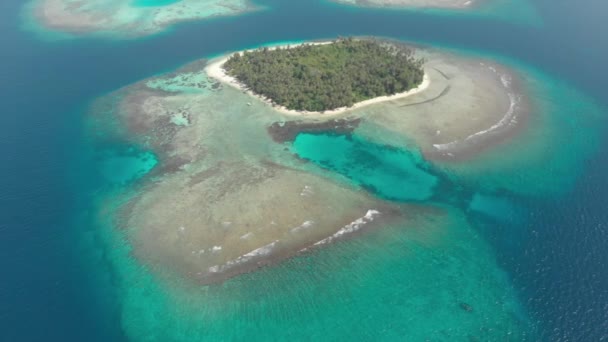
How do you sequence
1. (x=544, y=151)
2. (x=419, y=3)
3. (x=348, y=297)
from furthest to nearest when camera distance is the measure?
(x=419, y=3), (x=544, y=151), (x=348, y=297)

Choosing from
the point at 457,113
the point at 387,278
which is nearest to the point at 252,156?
the point at 387,278

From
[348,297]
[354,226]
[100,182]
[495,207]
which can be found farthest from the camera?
[100,182]

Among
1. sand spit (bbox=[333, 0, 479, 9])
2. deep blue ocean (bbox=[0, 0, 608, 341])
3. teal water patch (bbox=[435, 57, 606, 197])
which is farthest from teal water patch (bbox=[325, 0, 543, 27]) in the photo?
teal water patch (bbox=[435, 57, 606, 197])

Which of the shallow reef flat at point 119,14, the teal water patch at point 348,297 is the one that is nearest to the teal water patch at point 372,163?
the teal water patch at point 348,297

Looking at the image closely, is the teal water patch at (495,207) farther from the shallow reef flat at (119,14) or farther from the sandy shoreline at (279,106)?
the shallow reef flat at (119,14)

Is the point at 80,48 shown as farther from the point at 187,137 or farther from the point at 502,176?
the point at 502,176

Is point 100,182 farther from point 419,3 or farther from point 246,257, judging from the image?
point 419,3

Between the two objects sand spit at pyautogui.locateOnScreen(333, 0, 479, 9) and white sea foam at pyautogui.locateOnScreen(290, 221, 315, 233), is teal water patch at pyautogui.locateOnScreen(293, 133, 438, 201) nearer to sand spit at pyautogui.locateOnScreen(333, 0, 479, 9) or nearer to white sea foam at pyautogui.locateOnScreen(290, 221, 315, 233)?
white sea foam at pyautogui.locateOnScreen(290, 221, 315, 233)
